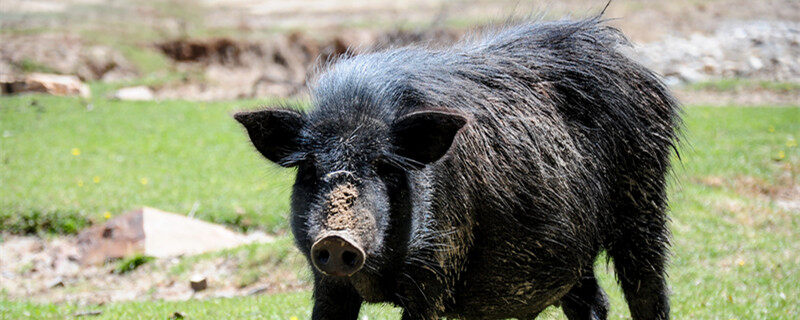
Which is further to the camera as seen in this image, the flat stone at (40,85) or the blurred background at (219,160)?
the flat stone at (40,85)

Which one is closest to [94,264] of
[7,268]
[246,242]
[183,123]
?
[7,268]

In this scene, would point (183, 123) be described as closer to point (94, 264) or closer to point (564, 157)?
point (94, 264)

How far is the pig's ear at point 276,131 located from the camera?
3.20 meters

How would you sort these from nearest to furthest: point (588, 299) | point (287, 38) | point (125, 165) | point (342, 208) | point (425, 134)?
point (342, 208)
point (425, 134)
point (588, 299)
point (125, 165)
point (287, 38)

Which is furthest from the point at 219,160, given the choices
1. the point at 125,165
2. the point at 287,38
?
the point at 287,38

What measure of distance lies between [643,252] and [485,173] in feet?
4.22

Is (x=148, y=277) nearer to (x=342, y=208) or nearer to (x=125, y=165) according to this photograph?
(x=125, y=165)

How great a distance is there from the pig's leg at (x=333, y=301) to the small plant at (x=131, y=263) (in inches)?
188

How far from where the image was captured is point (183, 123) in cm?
1423

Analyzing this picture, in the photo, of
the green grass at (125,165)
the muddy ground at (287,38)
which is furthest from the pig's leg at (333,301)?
the muddy ground at (287,38)

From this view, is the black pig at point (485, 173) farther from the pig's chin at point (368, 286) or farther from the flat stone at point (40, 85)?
the flat stone at point (40, 85)

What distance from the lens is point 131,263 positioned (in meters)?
7.55

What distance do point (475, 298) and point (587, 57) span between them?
1.46 metres

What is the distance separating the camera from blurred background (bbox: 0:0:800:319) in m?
6.43
